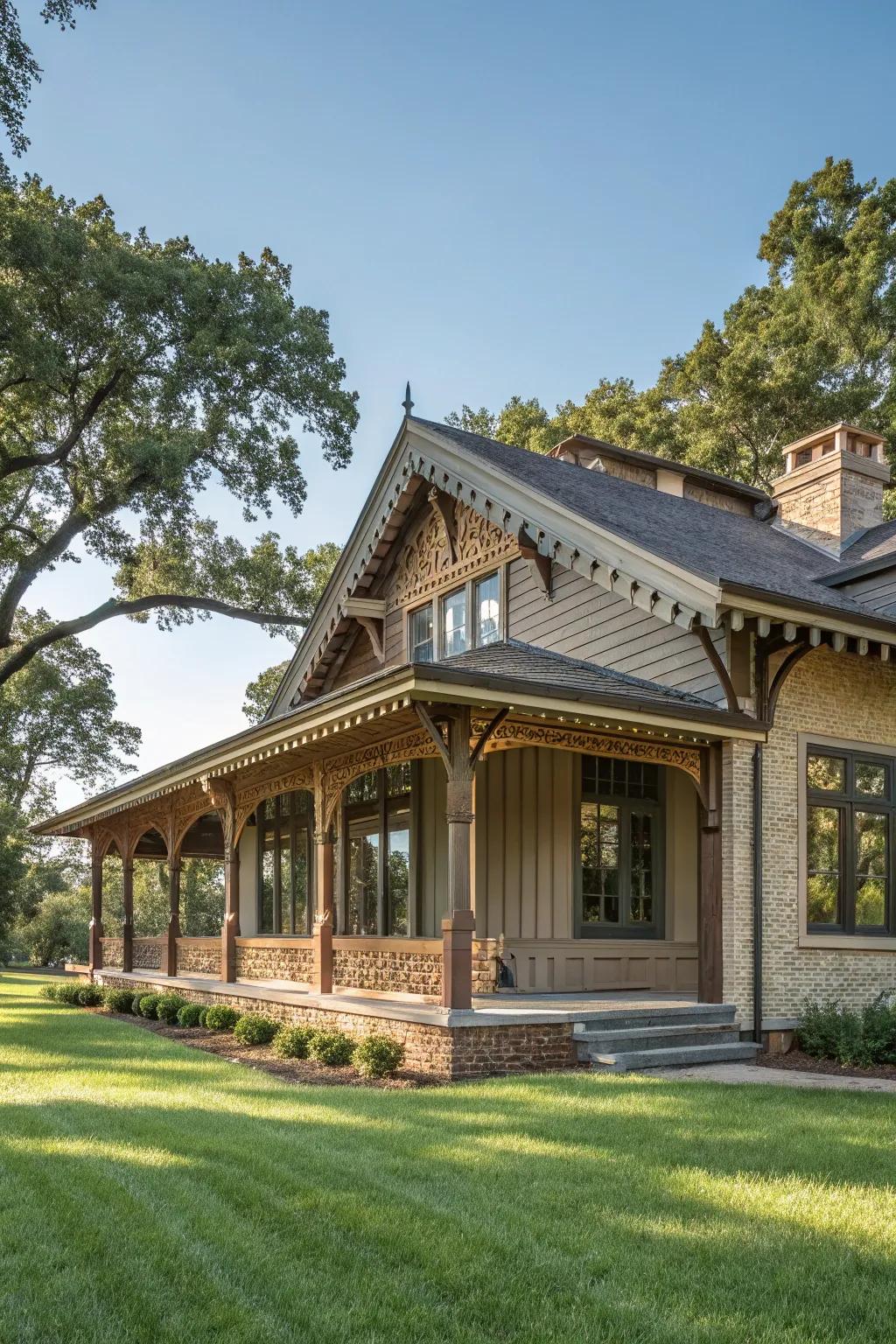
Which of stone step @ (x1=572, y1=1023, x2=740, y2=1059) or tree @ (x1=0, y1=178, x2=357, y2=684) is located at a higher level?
tree @ (x1=0, y1=178, x2=357, y2=684)

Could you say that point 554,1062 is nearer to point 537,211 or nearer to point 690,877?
point 690,877

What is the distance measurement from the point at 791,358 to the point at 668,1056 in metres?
24.8

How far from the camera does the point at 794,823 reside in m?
11.8

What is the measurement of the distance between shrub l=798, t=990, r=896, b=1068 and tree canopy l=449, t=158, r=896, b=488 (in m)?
21.3

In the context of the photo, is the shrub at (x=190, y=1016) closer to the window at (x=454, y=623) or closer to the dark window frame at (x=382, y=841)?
the dark window frame at (x=382, y=841)

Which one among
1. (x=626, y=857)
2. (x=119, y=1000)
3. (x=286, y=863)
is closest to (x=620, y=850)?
(x=626, y=857)

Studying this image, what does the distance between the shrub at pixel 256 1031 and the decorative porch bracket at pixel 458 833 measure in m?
3.39

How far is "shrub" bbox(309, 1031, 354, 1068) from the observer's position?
10945mm

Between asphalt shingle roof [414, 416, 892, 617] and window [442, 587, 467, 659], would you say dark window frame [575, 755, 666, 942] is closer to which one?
asphalt shingle roof [414, 416, 892, 617]

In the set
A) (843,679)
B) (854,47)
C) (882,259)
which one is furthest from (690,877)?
(882,259)

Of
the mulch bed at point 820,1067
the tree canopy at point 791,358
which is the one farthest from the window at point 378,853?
the tree canopy at point 791,358

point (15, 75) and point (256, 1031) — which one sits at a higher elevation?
point (15, 75)

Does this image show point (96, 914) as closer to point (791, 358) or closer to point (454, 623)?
point (454, 623)

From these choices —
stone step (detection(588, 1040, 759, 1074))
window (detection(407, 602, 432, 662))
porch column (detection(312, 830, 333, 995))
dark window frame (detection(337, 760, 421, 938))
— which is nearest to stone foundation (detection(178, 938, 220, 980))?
dark window frame (detection(337, 760, 421, 938))
